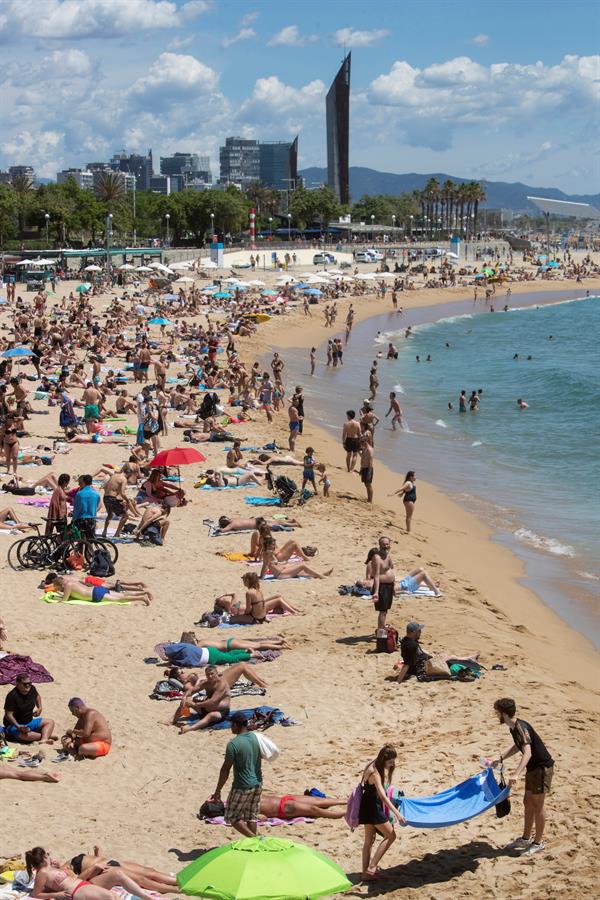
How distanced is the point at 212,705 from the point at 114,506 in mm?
5945

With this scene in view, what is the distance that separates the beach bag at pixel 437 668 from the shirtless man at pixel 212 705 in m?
1.93

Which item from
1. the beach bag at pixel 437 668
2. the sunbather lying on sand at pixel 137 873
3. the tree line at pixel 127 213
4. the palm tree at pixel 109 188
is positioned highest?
the palm tree at pixel 109 188

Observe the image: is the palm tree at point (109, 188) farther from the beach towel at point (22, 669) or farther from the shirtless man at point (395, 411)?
the beach towel at point (22, 669)

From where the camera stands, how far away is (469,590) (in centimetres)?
1377

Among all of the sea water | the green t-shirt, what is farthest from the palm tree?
the green t-shirt

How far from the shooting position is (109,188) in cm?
9062

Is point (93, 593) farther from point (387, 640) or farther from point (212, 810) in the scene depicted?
point (212, 810)

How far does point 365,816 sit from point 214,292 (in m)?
51.0

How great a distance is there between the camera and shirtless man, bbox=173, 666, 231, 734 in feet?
30.6

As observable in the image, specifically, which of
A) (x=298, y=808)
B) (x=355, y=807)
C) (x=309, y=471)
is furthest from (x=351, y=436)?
(x=355, y=807)

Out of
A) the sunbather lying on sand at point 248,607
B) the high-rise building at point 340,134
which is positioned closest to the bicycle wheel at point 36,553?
the sunbather lying on sand at point 248,607

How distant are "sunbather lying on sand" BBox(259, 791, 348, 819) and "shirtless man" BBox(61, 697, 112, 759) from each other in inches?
63.7

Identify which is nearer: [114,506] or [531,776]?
[531,776]

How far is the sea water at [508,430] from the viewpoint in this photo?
55.2ft
